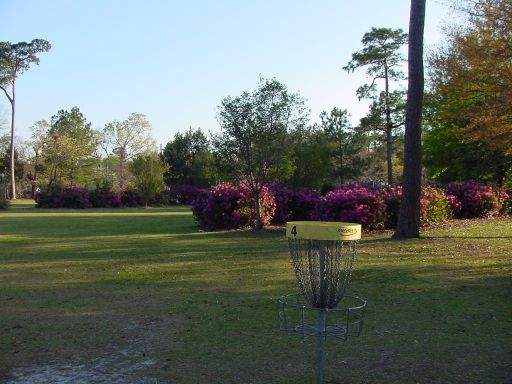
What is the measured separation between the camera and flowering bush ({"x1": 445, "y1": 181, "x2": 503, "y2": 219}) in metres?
21.3

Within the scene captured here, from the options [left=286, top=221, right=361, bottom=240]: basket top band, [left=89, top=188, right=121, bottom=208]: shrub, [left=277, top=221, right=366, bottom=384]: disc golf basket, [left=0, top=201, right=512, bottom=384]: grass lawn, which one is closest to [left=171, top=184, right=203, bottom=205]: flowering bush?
[left=89, top=188, right=121, bottom=208]: shrub

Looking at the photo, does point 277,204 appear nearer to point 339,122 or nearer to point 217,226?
point 217,226

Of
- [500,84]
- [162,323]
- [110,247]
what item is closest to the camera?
[162,323]

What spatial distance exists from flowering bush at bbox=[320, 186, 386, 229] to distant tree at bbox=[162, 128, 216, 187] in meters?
36.1


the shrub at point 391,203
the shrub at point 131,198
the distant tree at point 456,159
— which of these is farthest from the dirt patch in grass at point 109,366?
the shrub at point 131,198

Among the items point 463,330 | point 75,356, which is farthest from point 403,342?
point 75,356

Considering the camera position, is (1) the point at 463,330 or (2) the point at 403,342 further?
(1) the point at 463,330

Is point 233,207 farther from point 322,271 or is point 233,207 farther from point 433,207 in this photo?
point 322,271

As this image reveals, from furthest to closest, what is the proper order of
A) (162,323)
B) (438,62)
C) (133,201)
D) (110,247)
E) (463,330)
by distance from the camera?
1. (133,201)
2. (110,247)
3. (438,62)
4. (162,323)
5. (463,330)

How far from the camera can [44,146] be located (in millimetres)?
61750

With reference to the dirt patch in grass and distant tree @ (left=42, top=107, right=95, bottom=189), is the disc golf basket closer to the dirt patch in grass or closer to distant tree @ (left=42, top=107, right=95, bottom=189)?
the dirt patch in grass

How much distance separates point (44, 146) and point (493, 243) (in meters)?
57.9

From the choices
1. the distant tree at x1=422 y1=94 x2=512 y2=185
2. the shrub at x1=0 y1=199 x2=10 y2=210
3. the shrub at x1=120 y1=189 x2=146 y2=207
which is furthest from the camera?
the shrub at x1=120 y1=189 x2=146 y2=207

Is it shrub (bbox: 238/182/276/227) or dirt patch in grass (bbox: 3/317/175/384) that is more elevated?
shrub (bbox: 238/182/276/227)
